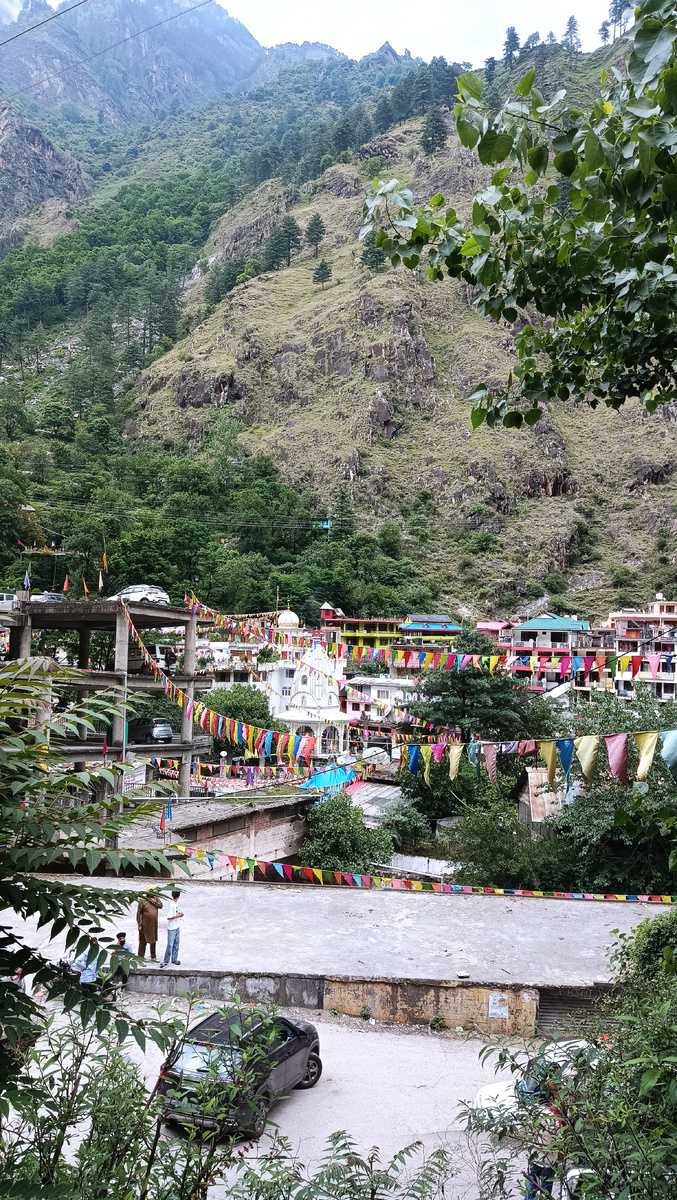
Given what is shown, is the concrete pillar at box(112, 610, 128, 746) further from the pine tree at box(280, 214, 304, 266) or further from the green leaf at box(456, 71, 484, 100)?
the pine tree at box(280, 214, 304, 266)

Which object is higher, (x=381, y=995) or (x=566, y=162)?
(x=566, y=162)

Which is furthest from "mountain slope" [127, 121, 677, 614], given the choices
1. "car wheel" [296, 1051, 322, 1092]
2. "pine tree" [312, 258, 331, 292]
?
"car wheel" [296, 1051, 322, 1092]

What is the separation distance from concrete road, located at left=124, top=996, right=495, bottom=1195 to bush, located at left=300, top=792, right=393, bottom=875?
35.5 feet

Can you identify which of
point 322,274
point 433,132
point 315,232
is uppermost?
point 433,132

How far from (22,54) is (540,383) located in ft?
785

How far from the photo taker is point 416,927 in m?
11.1

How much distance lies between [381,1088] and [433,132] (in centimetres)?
14192

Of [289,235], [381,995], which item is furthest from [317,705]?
[289,235]

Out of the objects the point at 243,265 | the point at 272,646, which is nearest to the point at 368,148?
the point at 243,265

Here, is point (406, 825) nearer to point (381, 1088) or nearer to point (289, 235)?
point (381, 1088)

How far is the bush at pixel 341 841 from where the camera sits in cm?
1952

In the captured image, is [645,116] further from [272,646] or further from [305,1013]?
[272,646]

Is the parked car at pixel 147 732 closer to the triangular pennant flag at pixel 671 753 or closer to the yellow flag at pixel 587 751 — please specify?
the yellow flag at pixel 587 751

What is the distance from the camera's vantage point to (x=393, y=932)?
10844 millimetres
